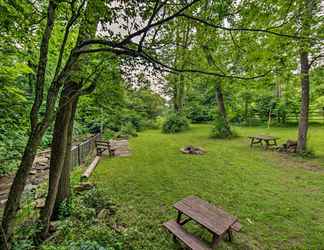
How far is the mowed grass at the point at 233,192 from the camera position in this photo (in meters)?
2.75

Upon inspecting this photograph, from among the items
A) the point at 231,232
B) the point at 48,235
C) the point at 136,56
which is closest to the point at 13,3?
the point at 136,56

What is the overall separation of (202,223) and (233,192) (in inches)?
86.2

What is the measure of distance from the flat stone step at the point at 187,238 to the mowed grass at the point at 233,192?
0.21 meters

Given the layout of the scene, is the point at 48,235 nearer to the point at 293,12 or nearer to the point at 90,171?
the point at 90,171

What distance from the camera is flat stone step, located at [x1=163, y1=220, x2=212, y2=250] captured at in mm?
2273

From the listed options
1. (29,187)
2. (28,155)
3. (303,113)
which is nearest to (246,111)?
(303,113)

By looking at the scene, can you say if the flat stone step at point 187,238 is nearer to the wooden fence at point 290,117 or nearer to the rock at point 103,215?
the rock at point 103,215

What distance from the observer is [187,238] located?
2418mm

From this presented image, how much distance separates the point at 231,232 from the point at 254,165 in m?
3.94

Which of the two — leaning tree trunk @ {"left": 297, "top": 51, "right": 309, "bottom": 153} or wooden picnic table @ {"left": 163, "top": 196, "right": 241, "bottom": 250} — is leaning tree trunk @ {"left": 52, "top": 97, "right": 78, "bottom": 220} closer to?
wooden picnic table @ {"left": 163, "top": 196, "right": 241, "bottom": 250}

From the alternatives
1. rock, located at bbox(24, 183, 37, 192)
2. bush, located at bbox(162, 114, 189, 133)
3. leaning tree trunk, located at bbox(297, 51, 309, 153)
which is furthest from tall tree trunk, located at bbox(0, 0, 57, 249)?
bush, located at bbox(162, 114, 189, 133)

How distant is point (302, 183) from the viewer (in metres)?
4.61

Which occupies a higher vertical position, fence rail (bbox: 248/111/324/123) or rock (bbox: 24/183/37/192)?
fence rail (bbox: 248/111/324/123)

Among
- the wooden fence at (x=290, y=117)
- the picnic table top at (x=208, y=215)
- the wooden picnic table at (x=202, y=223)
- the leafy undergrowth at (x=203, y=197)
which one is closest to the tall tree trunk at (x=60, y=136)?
the leafy undergrowth at (x=203, y=197)
